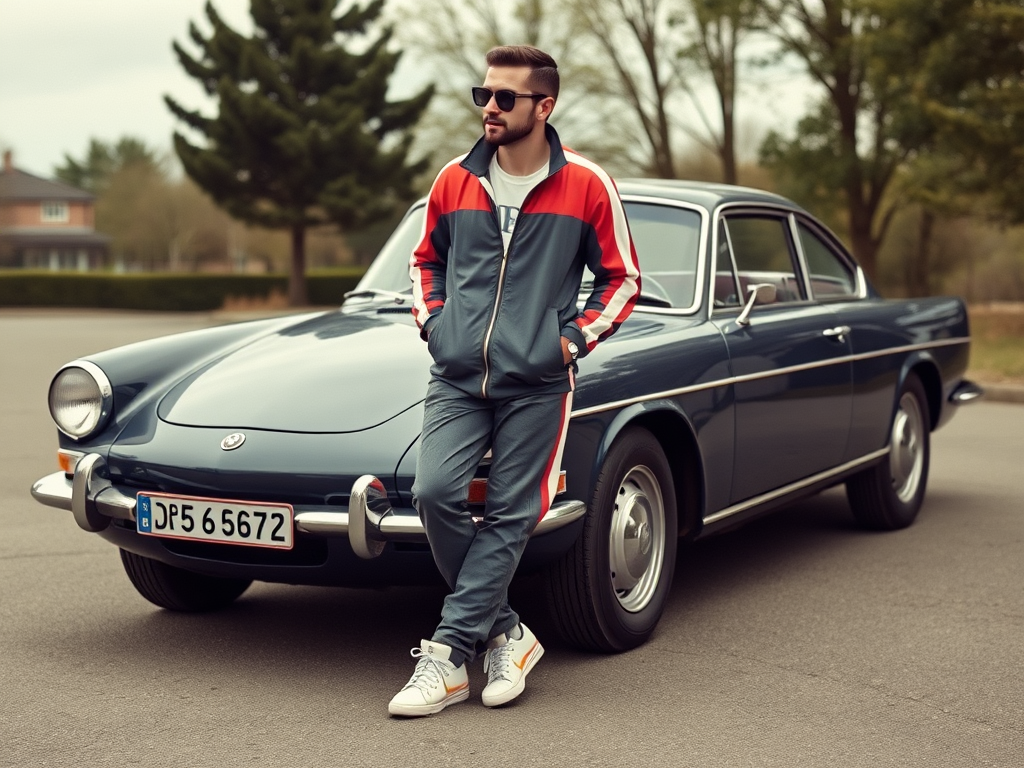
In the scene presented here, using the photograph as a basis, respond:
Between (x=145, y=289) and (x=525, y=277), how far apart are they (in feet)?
140

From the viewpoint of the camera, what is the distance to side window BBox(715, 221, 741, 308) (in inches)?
205

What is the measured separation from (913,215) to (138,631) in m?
42.1

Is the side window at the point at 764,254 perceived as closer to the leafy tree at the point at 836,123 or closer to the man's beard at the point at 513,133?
the man's beard at the point at 513,133

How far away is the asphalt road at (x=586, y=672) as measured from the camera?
11.3 ft

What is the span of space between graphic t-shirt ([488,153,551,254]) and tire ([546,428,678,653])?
802mm

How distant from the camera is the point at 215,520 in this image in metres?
3.91

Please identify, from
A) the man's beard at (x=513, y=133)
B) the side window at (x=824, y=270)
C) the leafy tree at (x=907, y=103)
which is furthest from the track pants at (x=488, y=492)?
the leafy tree at (x=907, y=103)

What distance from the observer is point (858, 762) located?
3354 mm

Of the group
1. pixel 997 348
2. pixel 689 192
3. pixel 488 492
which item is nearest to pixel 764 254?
pixel 689 192

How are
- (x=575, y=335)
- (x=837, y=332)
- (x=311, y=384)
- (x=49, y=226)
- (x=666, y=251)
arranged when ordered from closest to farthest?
(x=575, y=335) → (x=311, y=384) → (x=666, y=251) → (x=837, y=332) → (x=49, y=226)

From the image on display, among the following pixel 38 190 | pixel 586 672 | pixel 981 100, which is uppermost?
pixel 38 190

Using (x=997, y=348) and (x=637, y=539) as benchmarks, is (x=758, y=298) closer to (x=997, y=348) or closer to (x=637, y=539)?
(x=637, y=539)

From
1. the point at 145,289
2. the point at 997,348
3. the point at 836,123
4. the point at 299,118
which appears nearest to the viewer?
the point at 997,348

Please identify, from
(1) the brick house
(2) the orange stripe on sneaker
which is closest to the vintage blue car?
(2) the orange stripe on sneaker
